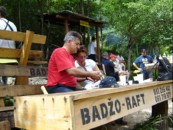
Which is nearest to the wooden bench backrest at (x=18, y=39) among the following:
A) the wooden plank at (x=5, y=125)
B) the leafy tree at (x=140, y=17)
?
the wooden plank at (x=5, y=125)

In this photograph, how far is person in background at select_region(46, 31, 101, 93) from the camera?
3.70m

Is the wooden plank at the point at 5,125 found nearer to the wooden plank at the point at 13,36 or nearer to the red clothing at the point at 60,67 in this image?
the red clothing at the point at 60,67

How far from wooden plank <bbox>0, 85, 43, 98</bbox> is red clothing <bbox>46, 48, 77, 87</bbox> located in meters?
0.49

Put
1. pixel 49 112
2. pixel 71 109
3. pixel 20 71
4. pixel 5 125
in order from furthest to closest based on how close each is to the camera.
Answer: pixel 20 71, pixel 5 125, pixel 49 112, pixel 71 109

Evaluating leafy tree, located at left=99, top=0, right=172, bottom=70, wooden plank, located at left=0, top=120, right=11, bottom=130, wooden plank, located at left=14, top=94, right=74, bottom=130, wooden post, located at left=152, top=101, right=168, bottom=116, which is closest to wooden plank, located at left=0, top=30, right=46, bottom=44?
wooden plank, located at left=0, top=120, right=11, bottom=130

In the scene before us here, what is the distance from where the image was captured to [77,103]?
276 cm

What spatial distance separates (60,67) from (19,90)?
0.84 m

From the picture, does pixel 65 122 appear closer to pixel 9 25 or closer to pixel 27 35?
pixel 27 35

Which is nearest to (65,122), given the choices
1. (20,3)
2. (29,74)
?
(29,74)

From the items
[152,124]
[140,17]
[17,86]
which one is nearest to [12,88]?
[17,86]

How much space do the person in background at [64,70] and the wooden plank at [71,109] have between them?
533mm

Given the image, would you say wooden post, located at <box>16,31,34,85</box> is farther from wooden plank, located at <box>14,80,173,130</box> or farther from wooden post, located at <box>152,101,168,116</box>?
wooden post, located at <box>152,101,168,116</box>

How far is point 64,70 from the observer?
3.75 meters

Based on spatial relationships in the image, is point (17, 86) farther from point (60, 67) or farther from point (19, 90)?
point (60, 67)
